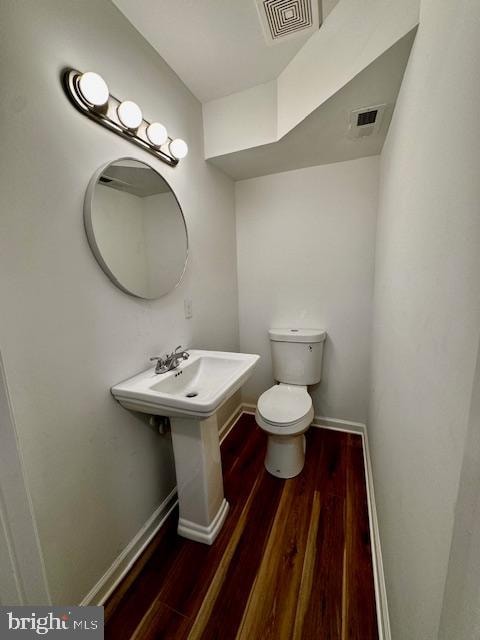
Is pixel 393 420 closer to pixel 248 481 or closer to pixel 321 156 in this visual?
pixel 248 481

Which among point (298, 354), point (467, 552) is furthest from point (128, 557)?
point (298, 354)

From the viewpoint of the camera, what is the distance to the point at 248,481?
1.57 m

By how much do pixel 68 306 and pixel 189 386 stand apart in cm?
72

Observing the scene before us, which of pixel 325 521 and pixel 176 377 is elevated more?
pixel 176 377

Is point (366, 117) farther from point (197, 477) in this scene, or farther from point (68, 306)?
point (197, 477)

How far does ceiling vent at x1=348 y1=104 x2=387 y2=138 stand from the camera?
47.2 inches

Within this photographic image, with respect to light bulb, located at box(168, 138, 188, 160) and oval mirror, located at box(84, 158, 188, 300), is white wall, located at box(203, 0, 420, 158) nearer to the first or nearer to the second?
light bulb, located at box(168, 138, 188, 160)

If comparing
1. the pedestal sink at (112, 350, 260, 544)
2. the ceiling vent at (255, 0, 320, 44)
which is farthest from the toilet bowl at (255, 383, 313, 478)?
the ceiling vent at (255, 0, 320, 44)

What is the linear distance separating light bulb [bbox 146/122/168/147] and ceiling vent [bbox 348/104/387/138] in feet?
3.06

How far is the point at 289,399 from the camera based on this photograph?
169 cm

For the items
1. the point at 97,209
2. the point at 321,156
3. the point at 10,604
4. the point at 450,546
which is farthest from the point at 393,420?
the point at 321,156

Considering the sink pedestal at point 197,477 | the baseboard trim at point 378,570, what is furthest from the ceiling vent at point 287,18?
the baseboard trim at point 378,570

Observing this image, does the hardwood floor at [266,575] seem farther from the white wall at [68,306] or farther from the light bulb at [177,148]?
the light bulb at [177,148]

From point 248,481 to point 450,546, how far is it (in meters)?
1.35
